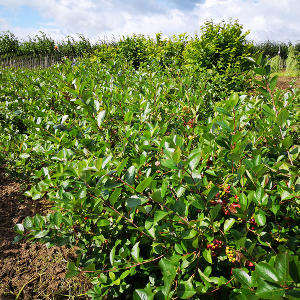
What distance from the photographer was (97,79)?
3.47 meters

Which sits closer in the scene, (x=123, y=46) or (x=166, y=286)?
(x=166, y=286)

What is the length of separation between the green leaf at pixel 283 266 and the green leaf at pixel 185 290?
38 cm

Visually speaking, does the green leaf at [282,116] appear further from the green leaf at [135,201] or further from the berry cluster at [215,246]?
the green leaf at [135,201]

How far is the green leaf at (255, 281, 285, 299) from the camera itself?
0.63 metres

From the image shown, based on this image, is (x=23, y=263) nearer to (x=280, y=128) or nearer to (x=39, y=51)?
(x=280, y=128)

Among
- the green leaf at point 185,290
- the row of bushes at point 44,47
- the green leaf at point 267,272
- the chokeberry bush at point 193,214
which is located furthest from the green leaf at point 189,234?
the row of bushes at point 44,47

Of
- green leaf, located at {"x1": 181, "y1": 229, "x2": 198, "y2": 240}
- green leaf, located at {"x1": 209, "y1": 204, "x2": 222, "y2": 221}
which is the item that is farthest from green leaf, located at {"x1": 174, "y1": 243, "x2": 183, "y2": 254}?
green leaf, located at {"x1": 209, "y1": 204, "x2": 222, "y2": 221}

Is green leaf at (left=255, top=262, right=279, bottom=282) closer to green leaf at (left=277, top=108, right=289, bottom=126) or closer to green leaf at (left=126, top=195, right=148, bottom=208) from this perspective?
green leaf at (left=126, top=195, right=148, bottom=208)

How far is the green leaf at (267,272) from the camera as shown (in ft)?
2.12

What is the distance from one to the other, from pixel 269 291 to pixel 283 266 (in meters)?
0.09

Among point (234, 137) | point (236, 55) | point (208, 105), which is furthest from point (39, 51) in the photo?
point (234, 137)

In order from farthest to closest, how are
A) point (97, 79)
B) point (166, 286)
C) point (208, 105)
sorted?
point (97, 79) → point (208, 105) → point (166, 286)

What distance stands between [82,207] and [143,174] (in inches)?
15.7

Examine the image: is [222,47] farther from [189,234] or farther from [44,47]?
[44,47]
